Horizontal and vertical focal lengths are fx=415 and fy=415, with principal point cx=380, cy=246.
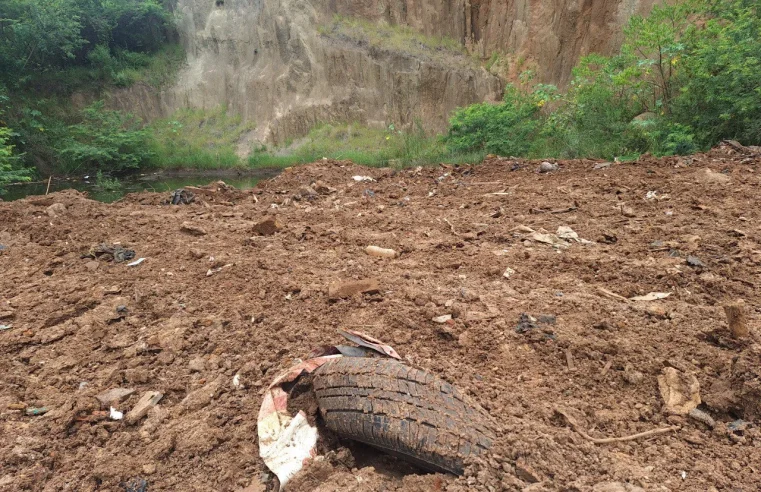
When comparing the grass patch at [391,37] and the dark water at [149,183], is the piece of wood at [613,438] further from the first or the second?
the grass patch at [391,37]

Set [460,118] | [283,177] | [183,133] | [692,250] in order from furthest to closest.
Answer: [183,133]
[460,118]
[283,177]
[692,250]

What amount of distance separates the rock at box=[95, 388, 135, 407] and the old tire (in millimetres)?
1078

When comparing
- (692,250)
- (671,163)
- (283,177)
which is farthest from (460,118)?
(692,250)

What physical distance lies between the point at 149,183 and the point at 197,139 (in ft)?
15.6

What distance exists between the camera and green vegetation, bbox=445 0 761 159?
588 centimetres

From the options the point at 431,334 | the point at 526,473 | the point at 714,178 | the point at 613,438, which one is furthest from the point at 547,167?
the point at 526,473

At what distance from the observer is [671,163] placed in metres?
5.47

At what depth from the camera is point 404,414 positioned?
141cm

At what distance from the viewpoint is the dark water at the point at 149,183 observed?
1414 centimetres

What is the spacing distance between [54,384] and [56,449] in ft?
2.07

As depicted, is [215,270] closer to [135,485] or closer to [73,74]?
[135,485]

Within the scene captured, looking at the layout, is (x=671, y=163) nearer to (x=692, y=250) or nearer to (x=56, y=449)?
(x=692, y=250)

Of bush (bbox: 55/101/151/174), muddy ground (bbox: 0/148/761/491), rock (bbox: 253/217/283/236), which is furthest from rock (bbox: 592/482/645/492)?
bush (bbox: 55/101/151/174)

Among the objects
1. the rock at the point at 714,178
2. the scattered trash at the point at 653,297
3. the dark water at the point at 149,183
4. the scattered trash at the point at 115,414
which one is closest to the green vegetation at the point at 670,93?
the rock at the point at 714,178
